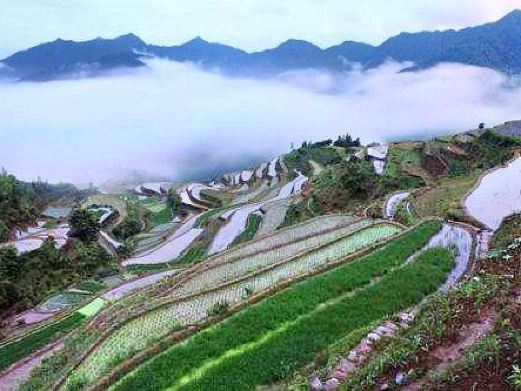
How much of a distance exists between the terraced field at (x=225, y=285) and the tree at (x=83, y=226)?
89.8ft

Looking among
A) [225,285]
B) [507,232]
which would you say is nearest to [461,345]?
[225,285]

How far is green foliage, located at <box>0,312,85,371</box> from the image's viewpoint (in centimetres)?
2038

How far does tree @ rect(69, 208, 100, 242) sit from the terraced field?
2738cm

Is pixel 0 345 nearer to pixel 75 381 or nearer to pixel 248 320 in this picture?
pixel 75 381

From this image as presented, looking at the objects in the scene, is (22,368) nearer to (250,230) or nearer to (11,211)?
(250,230)

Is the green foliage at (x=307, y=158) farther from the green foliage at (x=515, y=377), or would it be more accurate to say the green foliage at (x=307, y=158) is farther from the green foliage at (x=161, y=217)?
the green foliage at (x=515, y=377)

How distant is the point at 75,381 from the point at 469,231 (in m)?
14.9

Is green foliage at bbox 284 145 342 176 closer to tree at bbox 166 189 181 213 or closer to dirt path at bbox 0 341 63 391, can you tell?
tree at bbox 166 189 181 213

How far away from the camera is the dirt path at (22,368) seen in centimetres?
1791

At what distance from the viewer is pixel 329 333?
13375 mm

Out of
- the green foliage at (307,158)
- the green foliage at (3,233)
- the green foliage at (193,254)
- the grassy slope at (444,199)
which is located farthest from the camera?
the green foliage at (307,158)

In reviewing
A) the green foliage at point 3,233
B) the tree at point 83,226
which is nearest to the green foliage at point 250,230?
the tree at point 83,226

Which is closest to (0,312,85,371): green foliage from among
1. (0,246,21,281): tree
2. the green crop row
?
A: the green crop row

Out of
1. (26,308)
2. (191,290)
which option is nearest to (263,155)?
(26,308)
